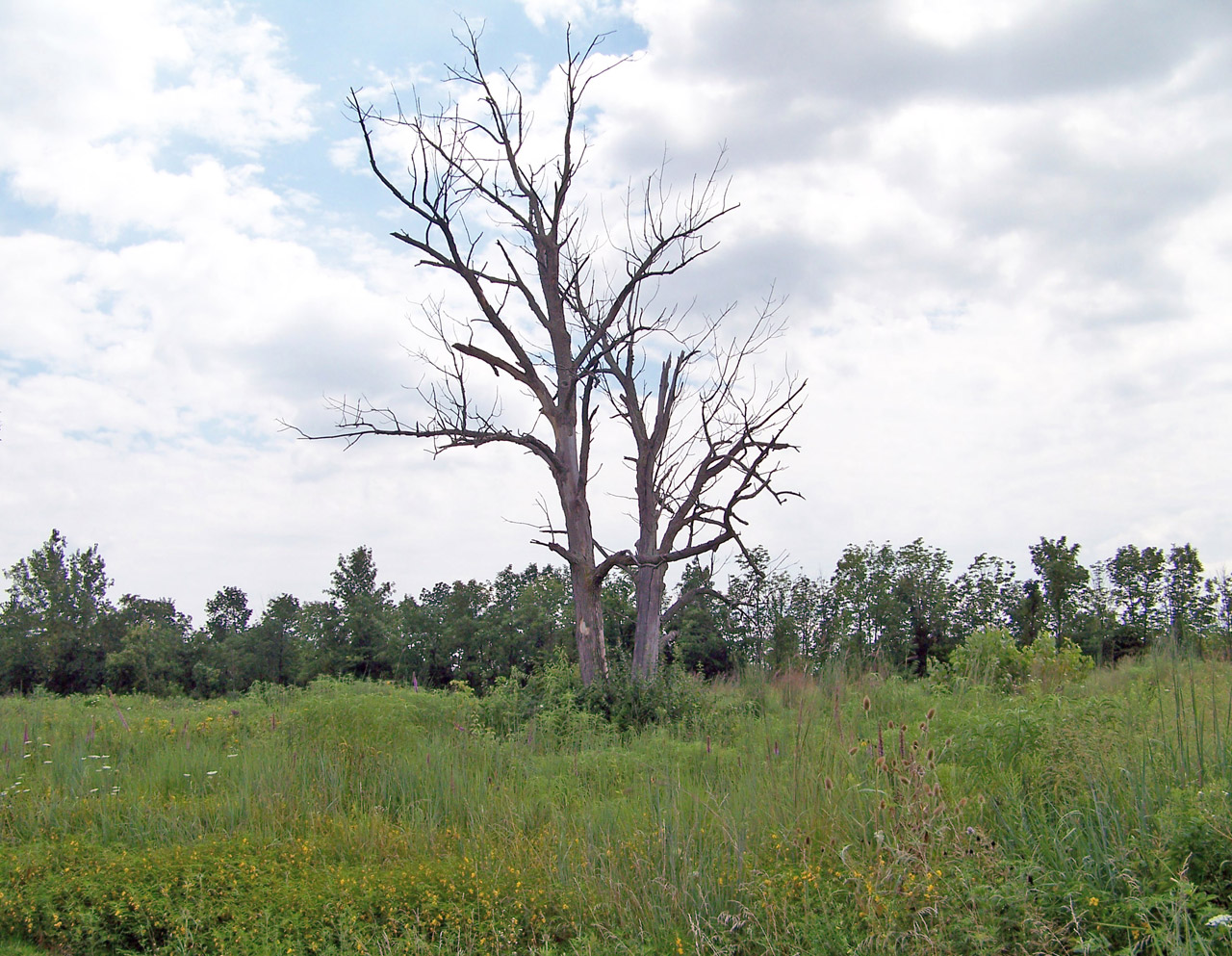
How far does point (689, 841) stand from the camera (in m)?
5.06

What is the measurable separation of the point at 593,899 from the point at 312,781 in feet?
11.5

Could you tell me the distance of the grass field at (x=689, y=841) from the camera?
13.7 ft

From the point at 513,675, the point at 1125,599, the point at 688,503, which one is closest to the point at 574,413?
the point at 688,503

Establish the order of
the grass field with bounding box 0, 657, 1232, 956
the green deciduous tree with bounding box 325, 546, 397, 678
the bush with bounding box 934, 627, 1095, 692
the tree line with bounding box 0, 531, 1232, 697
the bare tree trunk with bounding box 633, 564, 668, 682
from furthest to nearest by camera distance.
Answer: the green deciduous tree with bounding box 325, 546, 397, 678 < the tree line with bounding box 0, 531, 1232, 697 < the bare tree trunk with bounding box 633, 564, 668, 682 < the bush with bounding box 934, 627, 1095, 692 < the grass field with bounding box 0, 657, 1232, 956

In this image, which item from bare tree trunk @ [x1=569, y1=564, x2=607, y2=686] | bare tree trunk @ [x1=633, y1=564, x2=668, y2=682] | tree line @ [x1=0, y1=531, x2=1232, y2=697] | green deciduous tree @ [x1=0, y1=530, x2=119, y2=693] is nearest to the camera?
bare tree trunk @ [x1=569, y1=564, x2=607, y2=686]

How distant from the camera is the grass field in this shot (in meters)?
4.17

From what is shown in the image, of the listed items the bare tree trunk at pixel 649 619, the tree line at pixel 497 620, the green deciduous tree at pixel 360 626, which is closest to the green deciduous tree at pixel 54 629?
the tree line at pixel 497 620

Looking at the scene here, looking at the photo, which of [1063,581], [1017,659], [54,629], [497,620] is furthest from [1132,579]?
[54,629]

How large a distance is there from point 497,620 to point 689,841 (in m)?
33.3

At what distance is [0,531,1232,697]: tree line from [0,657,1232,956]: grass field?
316 inches

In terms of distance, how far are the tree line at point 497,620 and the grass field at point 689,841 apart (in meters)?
8.03

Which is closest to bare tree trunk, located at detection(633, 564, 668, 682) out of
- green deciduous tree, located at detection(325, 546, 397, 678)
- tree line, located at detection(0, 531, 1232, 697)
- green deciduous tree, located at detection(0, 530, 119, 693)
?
tree line, located at detection(0, 531, 1232, 697)

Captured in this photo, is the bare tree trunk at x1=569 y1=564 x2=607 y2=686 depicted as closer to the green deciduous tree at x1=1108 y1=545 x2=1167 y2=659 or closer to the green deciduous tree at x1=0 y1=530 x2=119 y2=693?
the green deciduous tree at x1=1108 y1=545 x2=1167 y2=659

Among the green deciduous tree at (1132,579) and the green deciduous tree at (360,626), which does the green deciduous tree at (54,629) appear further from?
the green deciduous tree at (1132,579)
